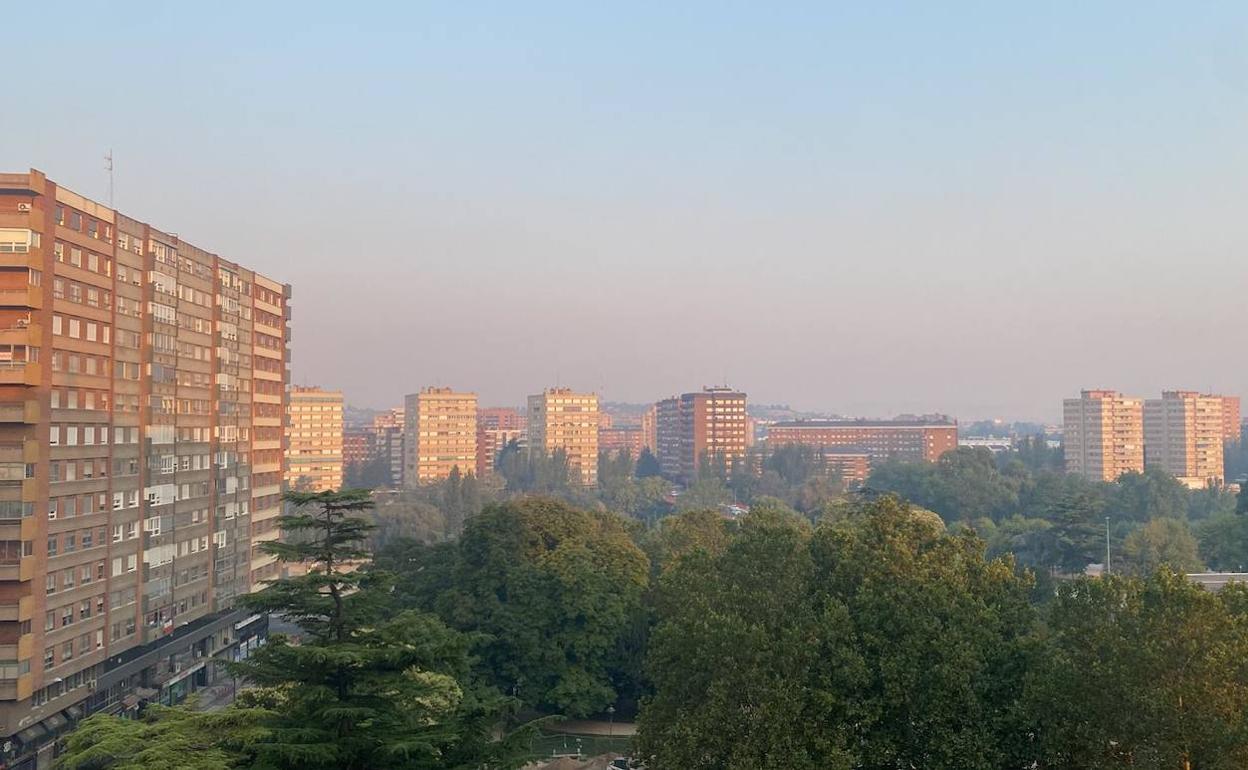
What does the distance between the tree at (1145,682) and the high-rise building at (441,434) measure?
122 meters

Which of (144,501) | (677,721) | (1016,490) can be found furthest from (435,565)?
(1016,490)

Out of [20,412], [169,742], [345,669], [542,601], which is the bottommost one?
[542,601]

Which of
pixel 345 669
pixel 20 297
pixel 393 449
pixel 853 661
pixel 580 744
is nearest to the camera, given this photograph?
pixel 345 669

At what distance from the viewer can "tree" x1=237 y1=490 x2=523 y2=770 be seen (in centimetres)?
1631

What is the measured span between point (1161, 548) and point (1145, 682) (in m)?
47.1

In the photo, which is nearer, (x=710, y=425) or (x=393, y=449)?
(x=393, y=449)

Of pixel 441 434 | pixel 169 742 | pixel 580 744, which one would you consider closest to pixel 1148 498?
pixel 580 744

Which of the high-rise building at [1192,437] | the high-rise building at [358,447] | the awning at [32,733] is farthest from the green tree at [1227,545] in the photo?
the high-rise building at [358,447]

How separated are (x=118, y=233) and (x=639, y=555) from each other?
2592 cm

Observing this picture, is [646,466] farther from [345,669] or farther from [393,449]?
[345,669]

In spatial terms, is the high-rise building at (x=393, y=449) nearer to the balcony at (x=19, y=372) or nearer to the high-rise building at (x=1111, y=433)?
the high-rise building at (x=1111, y=433)

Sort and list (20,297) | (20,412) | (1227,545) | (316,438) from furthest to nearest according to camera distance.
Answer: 1. (316,438)
2. (1227,545)
3. (20,297)
4. (20,412)

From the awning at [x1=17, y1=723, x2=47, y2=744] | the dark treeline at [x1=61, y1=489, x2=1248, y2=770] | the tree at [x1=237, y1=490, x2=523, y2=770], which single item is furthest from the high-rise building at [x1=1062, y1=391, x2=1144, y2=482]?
the tree at [x1=237, y1=490, x2=523, y2=770]

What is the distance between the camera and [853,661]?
72.9 ft
